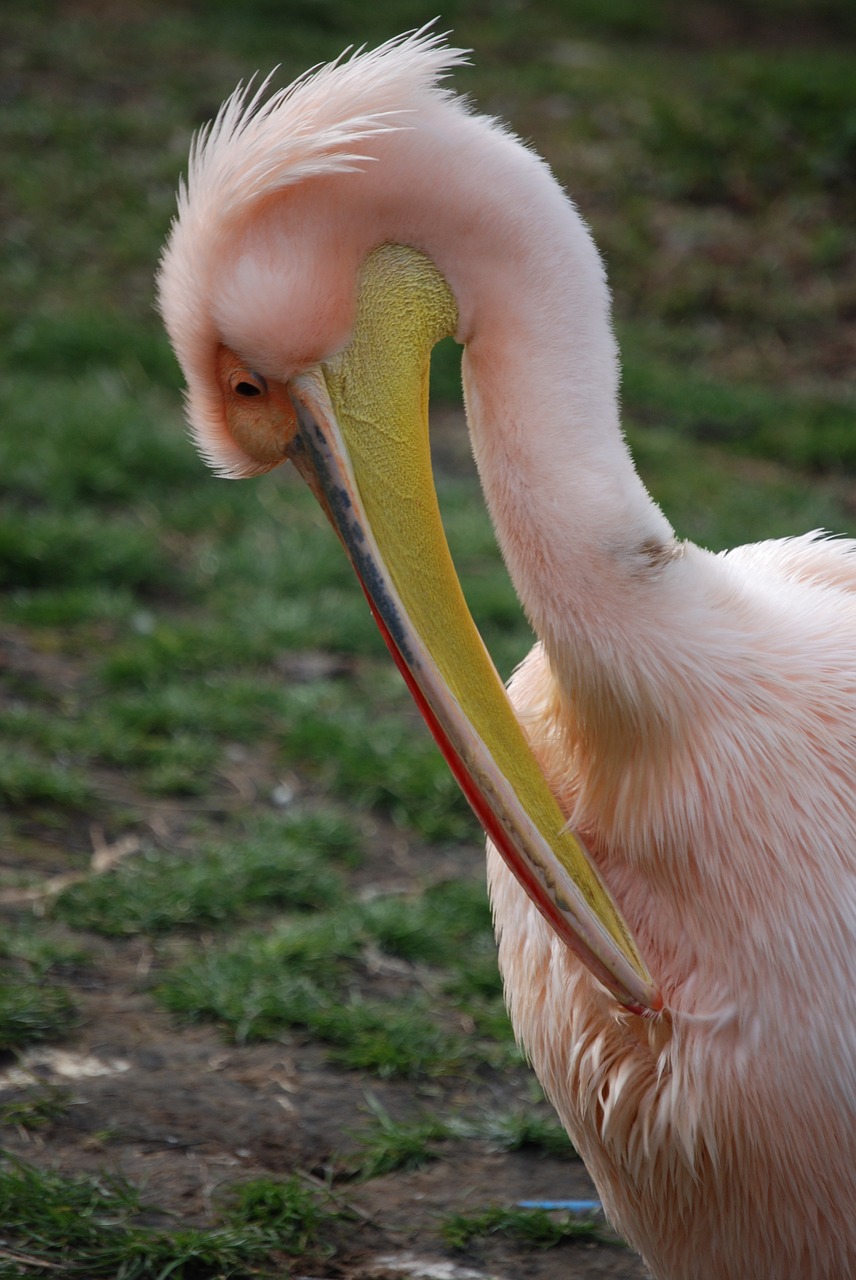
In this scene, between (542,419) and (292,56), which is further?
(292,56)

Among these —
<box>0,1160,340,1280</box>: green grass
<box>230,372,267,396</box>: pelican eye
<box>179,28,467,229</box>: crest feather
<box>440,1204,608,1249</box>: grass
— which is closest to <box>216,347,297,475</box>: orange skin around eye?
<box>230,372,267,396</box>: pelican eye

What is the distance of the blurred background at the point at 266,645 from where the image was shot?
9.12 feet

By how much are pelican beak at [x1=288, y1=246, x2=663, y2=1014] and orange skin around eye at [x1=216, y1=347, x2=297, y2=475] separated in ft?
0.12

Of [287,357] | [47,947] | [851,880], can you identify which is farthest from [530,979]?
[47,947]

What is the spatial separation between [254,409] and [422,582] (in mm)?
366

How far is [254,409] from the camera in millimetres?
2078

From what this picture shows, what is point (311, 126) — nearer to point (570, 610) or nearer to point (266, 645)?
point (570, 610)

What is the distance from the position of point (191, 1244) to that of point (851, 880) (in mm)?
1295

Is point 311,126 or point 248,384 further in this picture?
point 248,384

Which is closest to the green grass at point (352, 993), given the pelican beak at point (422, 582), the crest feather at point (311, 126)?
the pelican beak at point (422, 582)

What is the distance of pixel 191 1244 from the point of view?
7.92ft

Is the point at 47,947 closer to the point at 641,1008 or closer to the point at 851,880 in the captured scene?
the point at 641,1008

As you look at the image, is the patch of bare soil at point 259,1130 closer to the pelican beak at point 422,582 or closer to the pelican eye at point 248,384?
the pelican beak at point 422,582

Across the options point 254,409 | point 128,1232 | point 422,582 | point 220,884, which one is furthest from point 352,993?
point 254,409
